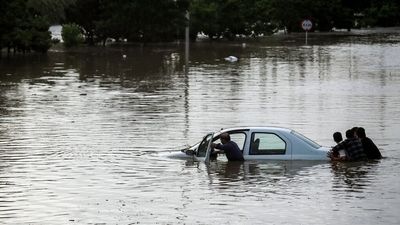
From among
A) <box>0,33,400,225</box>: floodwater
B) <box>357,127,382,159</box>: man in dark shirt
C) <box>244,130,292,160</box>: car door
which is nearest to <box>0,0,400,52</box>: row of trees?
<box>0,33,400,225</box>: floodwater

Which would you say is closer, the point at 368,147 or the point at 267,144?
the point at 267,144

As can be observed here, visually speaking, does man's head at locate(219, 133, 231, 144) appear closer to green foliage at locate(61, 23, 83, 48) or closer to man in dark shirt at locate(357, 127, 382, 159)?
man in dark shirt at locate(357, 127, 382, 159)

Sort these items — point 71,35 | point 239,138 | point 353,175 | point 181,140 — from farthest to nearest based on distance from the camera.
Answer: point 71,35, point 181,140, point 239,138, point 353,175

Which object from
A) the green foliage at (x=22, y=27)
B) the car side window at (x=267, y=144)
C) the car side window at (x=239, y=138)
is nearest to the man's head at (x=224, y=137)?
the car side window at (x=239, y=138)

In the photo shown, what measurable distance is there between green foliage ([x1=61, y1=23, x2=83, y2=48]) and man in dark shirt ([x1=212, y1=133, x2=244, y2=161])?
52.4m

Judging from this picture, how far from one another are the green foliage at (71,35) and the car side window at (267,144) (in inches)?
2058

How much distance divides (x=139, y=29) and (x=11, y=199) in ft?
197

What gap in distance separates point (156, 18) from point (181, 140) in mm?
50891

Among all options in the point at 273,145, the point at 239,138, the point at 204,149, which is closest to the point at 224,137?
the point at 204,149

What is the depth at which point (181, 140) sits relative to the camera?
80.2 feet

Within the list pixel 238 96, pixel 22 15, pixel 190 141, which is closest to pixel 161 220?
pixel 190 141

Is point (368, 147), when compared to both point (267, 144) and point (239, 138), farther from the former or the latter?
point (239, 138)

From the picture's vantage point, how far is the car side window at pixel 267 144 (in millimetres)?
20469

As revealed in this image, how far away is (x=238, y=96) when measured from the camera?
117ft
